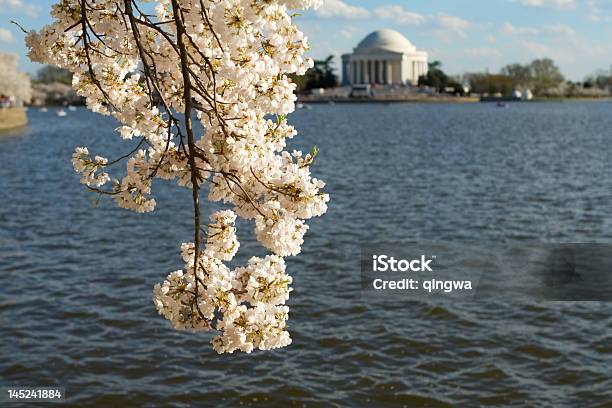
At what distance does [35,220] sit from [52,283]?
29.1 feet

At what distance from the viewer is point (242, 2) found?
475cm

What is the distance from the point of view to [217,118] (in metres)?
5.25

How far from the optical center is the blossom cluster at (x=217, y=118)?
5.13 m

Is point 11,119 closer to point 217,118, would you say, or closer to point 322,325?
point 322,325

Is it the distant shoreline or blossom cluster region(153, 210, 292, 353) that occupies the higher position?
the distant shoreline

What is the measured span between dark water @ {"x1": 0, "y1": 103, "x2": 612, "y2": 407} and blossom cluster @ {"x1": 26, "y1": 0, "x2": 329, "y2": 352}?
609 cm

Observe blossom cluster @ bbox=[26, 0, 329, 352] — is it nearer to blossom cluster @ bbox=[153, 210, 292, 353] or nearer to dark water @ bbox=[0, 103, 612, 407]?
blossom cluster @ bbox=[153, 210, 292, 353]

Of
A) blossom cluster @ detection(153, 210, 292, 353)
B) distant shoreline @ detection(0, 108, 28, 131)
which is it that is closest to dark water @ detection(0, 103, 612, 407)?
blossom cluster @ detection(153, 210, 292, 353)

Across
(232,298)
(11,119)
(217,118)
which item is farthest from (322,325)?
A: (11,119)

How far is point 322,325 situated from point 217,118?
9688 mm

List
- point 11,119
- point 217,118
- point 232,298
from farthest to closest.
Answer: point 11,119, point 232,298, point 217,118

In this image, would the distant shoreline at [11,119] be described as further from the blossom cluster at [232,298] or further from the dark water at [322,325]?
the blossom cluster at [232,298]

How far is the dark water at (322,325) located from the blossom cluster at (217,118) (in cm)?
609

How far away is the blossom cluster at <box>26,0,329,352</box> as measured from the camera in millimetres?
5129
